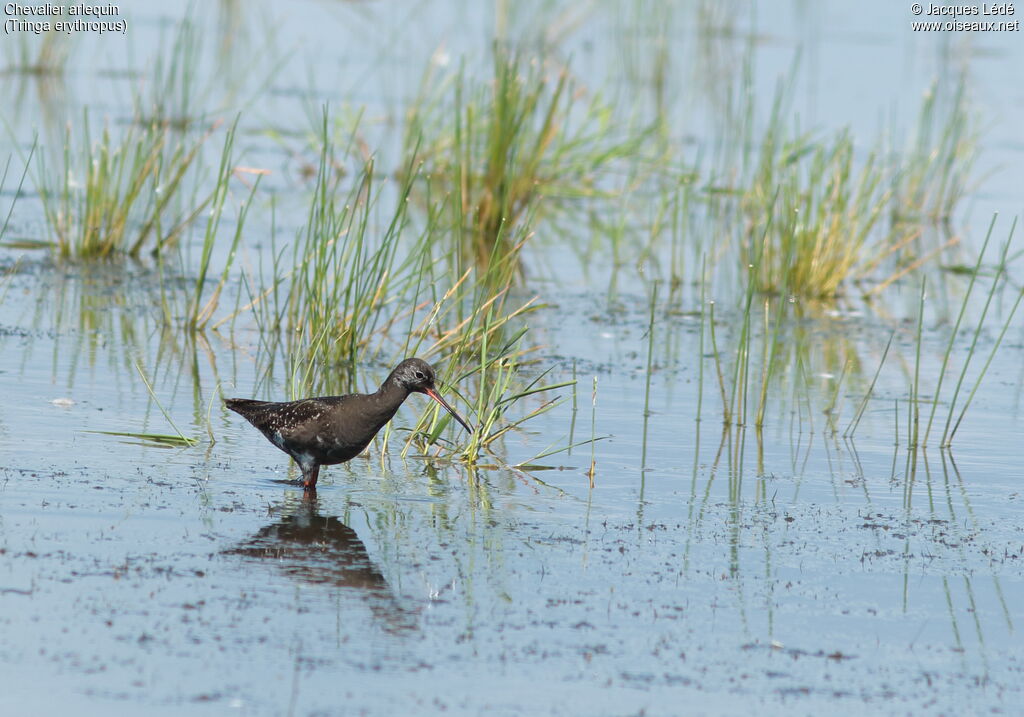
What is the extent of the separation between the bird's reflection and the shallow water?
0.02 metres

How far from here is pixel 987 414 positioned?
9.21 metres

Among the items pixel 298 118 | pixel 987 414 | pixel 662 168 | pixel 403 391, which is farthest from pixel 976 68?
pixel 403 391

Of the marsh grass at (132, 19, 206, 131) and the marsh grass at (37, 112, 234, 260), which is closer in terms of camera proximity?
the marsh grass at (37, 112, 234, 260)

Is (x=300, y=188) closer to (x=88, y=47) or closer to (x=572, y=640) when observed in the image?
(x=88, y=47)

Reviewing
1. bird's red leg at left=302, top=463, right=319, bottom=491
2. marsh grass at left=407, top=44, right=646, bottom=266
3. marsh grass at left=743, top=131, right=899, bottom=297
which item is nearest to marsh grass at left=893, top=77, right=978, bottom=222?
marsh grass at left=743, top=131, right=899, bottom=297

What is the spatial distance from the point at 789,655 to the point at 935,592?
42.7 inches

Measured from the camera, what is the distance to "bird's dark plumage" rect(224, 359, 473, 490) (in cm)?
667

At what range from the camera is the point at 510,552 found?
20.2 feet

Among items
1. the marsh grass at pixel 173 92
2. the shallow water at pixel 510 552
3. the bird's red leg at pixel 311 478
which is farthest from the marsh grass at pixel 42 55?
the bird's red leg at pixel 311 478

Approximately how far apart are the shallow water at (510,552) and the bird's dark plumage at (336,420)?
0.22 metres

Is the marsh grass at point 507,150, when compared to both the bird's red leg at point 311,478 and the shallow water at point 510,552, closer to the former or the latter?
the shallow water at point 510,552

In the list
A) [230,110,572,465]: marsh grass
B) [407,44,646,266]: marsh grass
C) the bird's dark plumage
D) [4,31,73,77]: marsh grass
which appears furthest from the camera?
[4,31,73,77]: marsh grass

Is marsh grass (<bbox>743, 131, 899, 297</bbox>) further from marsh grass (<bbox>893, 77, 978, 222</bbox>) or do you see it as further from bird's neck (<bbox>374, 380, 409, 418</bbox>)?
bird's neck (<bbox>374, 380, 409, 418</bbox>)

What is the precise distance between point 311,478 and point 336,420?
32 cm
